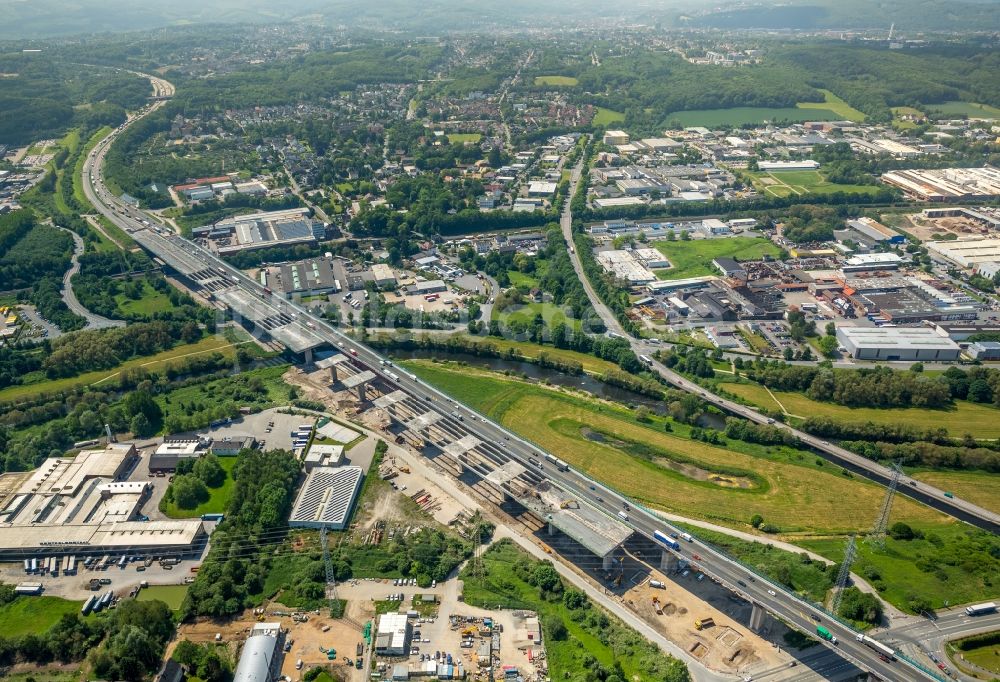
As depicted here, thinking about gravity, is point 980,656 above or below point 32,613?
below

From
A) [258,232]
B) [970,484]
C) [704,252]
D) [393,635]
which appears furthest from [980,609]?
[258,232]

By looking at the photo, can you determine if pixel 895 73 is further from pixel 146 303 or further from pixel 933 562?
pixel 146 303

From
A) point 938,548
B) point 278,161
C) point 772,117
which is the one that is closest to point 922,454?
point 938,548

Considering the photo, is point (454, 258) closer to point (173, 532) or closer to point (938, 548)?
point (173, 532)

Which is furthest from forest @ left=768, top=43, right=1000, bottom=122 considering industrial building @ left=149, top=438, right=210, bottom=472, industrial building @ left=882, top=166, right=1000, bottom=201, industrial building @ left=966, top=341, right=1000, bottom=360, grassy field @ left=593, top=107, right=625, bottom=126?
industrial building @ left=149, top=438, right=210, bottom=472

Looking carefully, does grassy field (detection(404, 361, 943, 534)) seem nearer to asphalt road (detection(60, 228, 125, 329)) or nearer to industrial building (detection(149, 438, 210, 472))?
industrial building (detection(149, 438, 210, 472))

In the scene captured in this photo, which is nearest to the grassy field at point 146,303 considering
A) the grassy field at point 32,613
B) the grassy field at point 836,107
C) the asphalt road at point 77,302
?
the asphalt road at point 77,302

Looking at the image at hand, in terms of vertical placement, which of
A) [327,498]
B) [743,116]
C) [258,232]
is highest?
[743,116]
